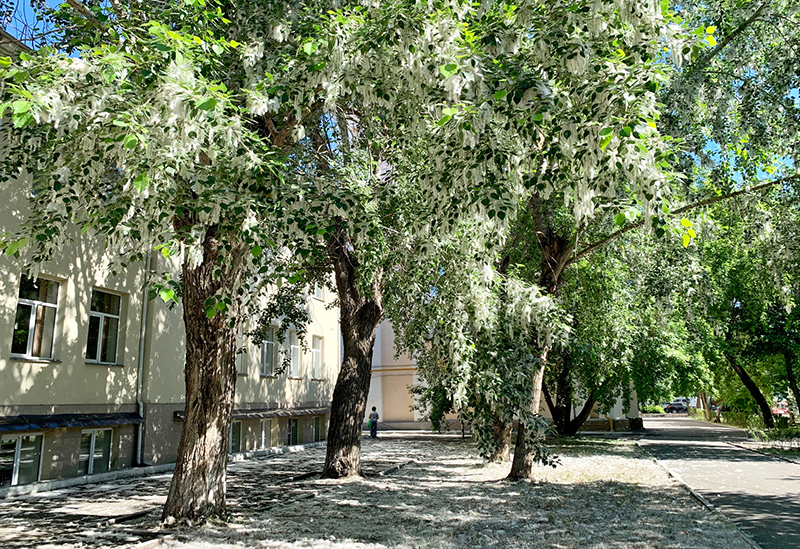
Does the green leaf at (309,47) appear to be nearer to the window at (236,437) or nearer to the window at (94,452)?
the window at (94,452)

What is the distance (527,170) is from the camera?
7.37m

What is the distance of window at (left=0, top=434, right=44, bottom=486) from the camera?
448 inches

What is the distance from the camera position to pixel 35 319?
40.9ft

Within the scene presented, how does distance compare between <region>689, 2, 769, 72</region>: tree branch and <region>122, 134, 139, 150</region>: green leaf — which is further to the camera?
<region>689, 2, 769, 72</region>: tree branch

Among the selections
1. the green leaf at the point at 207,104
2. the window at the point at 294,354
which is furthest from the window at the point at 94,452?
the green leaf at the point at 207,104

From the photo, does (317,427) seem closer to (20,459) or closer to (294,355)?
(294,355)

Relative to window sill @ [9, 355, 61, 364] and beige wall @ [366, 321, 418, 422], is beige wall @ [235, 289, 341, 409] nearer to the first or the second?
window sill @ [9, 355, 61, 364]

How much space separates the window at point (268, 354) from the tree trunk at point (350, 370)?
26.9 feet

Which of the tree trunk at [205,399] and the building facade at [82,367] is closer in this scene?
the tree trunk at [205,399]

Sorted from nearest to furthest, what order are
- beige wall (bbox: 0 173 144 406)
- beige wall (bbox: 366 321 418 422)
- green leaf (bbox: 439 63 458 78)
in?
green leaf (bbox: 439 63 458 78)
beige wall (bbox: 0 173 144 406)
beige wall (bbox: 366 321 418 422)

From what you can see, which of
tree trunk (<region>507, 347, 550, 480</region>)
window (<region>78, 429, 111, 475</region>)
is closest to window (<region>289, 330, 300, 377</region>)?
window (<region>78, 429, 111, 475</region>)

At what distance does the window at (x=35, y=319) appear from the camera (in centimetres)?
1213

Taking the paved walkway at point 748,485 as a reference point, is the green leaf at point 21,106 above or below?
above

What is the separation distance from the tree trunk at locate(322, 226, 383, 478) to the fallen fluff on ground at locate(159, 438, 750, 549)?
599mm
